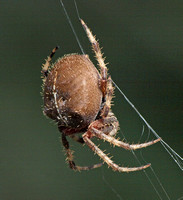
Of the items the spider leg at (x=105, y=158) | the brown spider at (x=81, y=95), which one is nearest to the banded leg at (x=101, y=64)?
the brown spider at (x=81, y=95)

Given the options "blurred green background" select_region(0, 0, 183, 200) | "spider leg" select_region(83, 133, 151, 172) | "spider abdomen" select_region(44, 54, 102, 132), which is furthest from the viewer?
"blurred green background" select_region(0, 0, 183, 200)

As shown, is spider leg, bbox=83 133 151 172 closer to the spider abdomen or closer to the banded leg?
the spider abdomen

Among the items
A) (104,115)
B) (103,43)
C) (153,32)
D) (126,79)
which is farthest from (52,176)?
(104,115)

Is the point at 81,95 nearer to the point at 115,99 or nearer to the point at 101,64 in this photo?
the point at 101,64

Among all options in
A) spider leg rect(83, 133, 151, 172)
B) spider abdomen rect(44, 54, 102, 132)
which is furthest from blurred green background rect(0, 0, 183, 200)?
spider abdomen rect(44, 54, 102, 132)

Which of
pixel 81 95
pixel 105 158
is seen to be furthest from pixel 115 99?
pixel 81 95

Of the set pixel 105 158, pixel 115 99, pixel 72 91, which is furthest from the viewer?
pixel 115 99

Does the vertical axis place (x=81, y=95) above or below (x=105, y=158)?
above
